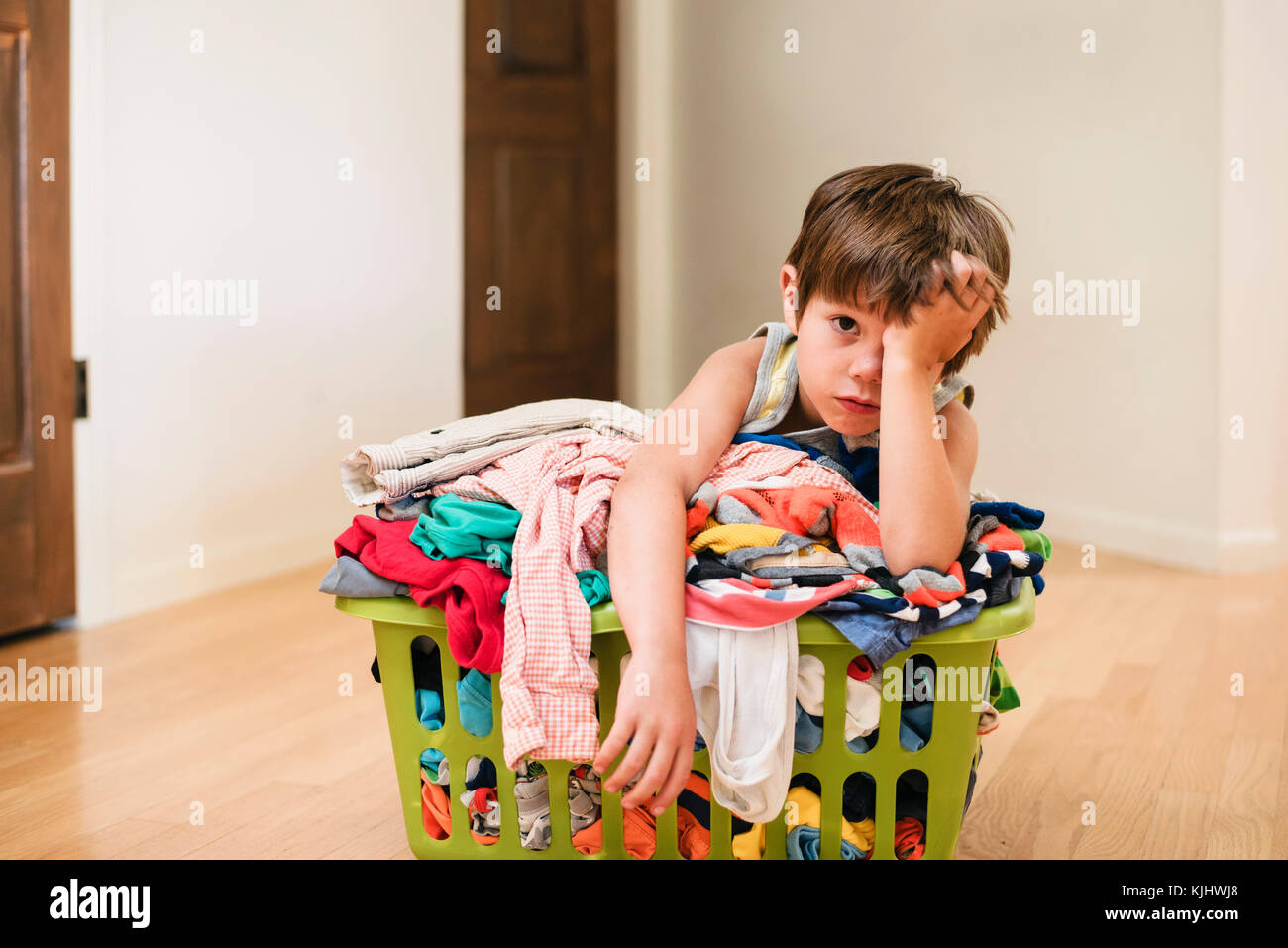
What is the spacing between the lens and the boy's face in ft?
3.19

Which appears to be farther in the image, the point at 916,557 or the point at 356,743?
the point at 356,743

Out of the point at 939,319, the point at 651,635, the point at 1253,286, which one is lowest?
the point at 651,635

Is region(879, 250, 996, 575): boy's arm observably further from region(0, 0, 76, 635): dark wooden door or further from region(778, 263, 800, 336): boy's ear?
region(0, 0, 76, 635): dark wooden door

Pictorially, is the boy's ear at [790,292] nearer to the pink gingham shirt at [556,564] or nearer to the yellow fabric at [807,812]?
the pink gingham shirt at [556,564]

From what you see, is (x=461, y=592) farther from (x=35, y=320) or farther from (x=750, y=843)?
(x=35, y=320)

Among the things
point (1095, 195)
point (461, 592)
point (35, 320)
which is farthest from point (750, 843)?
point (1095, 195)

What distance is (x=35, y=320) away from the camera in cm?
182

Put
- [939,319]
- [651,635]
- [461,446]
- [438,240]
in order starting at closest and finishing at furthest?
[651,635], [939,319], [461,446], [438,240]

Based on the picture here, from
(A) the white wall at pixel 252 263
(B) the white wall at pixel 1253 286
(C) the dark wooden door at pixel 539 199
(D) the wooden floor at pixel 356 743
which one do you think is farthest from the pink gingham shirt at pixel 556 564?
(C) the dark wooden door at pixel 539 199

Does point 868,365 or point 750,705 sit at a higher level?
point 868,365

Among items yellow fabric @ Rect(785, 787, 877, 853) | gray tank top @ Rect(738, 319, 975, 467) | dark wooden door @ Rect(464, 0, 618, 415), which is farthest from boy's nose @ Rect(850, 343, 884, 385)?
dark wooden door @ Rect(464, 0, 618, 415)

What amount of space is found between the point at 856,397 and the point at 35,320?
4.47ft

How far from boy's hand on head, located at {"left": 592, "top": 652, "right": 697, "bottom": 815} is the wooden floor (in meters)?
0.37
